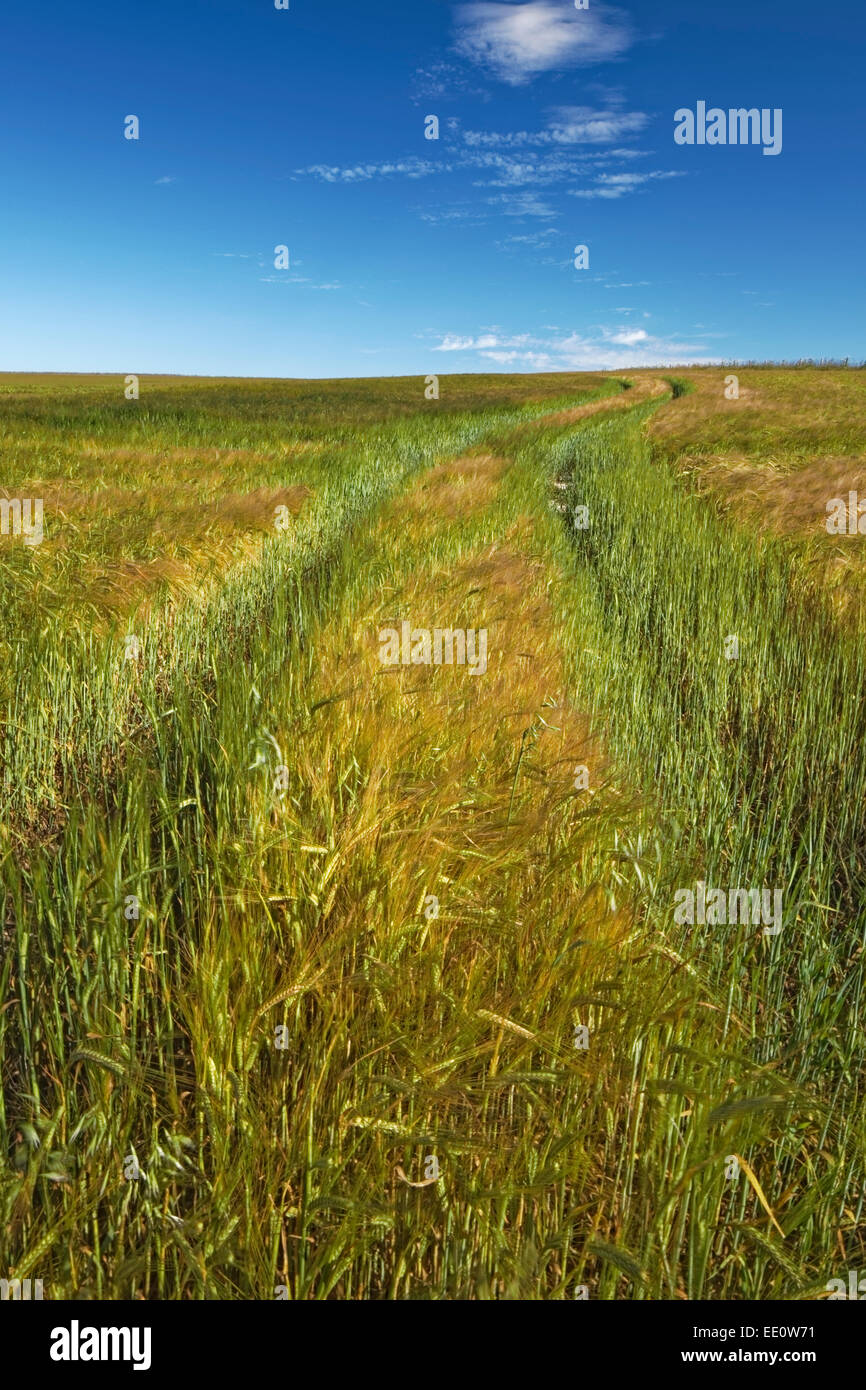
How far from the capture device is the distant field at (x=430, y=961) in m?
1.16

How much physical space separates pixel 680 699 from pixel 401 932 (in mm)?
2627

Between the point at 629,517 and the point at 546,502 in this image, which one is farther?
the point at 546,502

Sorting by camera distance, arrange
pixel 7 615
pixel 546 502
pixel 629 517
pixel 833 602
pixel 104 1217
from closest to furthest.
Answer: pixel 104 1217
pixel 7 615
pixel 833 602
pixel 629 517
pixel 546 502

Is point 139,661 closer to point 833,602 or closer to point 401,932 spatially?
point 401,932

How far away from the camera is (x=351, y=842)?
5.70ft

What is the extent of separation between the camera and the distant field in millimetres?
1158

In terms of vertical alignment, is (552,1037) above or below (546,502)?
below

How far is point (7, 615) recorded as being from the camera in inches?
173

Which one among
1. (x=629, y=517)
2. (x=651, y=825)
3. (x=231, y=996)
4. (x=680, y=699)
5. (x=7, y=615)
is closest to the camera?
(x=231, y=996)

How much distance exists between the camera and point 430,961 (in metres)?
1.59
